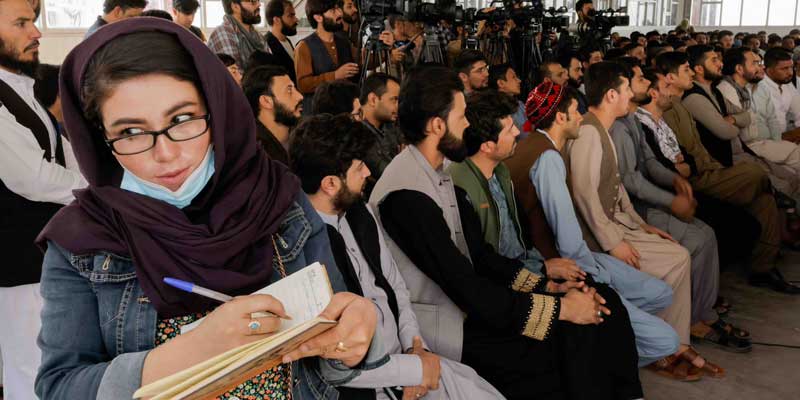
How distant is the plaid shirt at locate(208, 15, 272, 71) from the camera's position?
12.5ft

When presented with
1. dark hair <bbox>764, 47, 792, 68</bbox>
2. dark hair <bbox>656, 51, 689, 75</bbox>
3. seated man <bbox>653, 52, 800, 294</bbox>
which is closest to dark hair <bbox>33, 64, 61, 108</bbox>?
seated man <bbox>653, 52, 800, 294</bbox>

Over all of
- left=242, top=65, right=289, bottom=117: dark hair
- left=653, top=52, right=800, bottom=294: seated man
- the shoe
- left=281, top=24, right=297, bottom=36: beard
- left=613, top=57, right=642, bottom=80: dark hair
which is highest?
left=281, top=24, right=297, bottom=36: beard

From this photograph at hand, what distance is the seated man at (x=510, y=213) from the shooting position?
2.34 m

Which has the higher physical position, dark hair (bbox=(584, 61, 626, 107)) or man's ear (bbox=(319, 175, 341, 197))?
dark hair (bbox=(584, 61, 626, 107))

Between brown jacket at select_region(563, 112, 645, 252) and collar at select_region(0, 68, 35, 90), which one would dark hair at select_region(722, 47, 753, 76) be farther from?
collar at select_region(0, 68, 35, 90)

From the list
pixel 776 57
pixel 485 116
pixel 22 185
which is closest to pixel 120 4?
pixel 22 185

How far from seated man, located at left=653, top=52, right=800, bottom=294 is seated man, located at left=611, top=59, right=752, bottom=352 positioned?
317mm

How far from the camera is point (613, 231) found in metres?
2.74

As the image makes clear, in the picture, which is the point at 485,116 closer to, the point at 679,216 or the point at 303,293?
the point at 679,216

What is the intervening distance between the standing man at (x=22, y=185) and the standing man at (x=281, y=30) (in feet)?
7.21

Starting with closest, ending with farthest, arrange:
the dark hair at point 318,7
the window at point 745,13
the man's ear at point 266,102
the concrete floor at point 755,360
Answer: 1. the concrete floor at point 755,360
2. the man's ear at point 266,102
3. the dark hair at point 318,7
4. the window at point 745,13

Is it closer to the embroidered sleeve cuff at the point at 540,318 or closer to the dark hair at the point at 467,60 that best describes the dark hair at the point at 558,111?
the embroidered sleeve cuff at the point at 540,318

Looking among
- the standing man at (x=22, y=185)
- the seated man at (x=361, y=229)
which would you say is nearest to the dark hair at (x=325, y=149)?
the seated man at (x=361, y=229)

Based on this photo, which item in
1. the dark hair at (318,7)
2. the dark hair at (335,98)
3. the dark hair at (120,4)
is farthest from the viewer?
the dark hair at (318,7)
